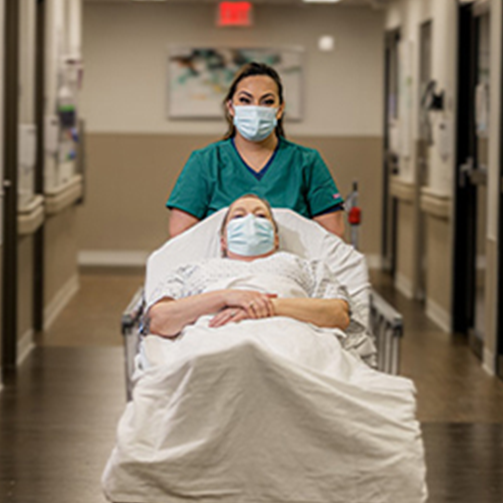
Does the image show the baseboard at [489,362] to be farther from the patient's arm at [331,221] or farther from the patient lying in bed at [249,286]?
the patient lying in bed at [249,286]

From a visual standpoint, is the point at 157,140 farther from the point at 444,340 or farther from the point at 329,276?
the point at 329,276

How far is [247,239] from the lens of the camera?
350cm

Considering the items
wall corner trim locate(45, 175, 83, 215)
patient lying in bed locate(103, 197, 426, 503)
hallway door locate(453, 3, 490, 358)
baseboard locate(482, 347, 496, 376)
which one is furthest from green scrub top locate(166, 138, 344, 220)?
→ wall corner trim locate(45, 175, 83, 215)

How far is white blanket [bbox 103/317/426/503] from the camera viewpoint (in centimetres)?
269

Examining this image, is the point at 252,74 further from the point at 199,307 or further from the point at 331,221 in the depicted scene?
the point at 199,307

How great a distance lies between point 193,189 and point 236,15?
21.2 ft

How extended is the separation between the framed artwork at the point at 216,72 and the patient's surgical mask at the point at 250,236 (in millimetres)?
6754

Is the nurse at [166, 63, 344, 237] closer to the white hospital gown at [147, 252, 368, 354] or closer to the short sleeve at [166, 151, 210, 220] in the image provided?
the short sleeve at [166, 151, 210, 220]

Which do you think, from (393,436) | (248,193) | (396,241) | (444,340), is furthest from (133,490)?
(396,241)

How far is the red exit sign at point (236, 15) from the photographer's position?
10.1 meters

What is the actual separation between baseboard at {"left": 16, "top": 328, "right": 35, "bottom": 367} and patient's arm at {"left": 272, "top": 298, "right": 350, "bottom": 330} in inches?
125

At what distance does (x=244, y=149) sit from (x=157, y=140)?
21.4 feet

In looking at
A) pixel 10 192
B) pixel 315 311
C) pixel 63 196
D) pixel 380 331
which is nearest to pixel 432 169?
pixel 63 196

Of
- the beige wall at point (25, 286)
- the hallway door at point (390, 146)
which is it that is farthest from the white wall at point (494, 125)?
the hallway door at point (390, 146)
